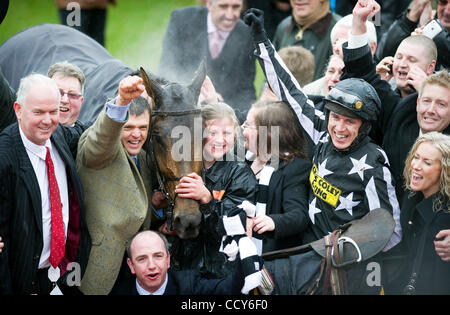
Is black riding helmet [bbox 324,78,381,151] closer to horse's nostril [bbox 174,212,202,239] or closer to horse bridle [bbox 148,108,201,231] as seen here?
horse bridle [bbox 148,108,201,231]

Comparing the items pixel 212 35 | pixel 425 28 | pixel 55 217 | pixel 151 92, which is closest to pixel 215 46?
pixel 212 35

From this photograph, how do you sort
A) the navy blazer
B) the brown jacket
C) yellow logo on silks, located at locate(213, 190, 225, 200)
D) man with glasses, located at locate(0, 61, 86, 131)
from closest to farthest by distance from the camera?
the navy blazer
yellow logo on silks, located at locate(213, 190, 225, 200)
man with glasses, located at locate(0, 61, 86, 131)
the brown jacket

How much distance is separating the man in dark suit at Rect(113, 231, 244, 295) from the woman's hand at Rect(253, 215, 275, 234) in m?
0.38

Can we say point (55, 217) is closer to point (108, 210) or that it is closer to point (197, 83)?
point (108, 210)

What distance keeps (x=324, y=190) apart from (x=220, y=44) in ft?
10.3

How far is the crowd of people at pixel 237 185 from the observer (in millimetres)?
3922

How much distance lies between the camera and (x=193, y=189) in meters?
4.18

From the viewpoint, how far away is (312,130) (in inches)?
199

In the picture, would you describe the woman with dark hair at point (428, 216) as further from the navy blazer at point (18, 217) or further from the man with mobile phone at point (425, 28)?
the navy blazer at point (18, 217)

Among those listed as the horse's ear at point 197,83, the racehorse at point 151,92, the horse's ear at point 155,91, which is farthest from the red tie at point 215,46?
the horse's ear at point 155,91

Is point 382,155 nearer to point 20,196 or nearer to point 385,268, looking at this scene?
point 385,268

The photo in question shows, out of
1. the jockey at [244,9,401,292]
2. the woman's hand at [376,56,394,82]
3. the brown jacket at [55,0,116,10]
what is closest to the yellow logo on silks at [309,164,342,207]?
the jockey at [244,9,401,292]

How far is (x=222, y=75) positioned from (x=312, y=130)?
219 centimetres

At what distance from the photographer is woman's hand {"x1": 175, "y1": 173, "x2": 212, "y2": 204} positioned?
13.7ft
